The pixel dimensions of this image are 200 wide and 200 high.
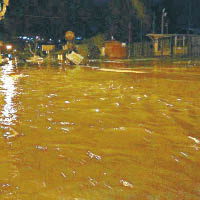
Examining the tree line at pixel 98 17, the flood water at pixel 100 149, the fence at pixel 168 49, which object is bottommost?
the flood water at pixel 100 149

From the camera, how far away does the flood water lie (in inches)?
108

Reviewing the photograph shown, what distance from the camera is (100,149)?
3.84m

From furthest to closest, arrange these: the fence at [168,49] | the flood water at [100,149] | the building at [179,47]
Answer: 1. the fence at [168,49]
2. the building at [179,47]
3. the flood water at [100,149]

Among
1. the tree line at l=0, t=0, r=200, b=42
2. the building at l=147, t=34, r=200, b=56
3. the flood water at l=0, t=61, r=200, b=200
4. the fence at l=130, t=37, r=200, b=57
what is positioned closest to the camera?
the flood water at l=0, t=61, r=200, b=200

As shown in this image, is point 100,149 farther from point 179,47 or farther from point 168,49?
point 168,49

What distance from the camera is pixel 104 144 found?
404cm

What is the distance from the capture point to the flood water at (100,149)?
9.03ft

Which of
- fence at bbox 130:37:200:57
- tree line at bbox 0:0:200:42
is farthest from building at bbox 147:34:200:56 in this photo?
tree line at bbox 0:0:200:42

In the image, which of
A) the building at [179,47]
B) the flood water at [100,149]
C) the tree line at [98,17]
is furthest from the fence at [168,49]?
the flood water at [100,149]

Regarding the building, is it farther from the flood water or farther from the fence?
the flood water

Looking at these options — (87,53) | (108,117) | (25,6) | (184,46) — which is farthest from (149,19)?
(108,117)

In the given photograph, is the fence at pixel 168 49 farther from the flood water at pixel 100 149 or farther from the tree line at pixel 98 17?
the flood water at pixel 100 149

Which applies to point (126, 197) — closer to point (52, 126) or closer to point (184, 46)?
point (52, 126)

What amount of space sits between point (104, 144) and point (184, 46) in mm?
31642
